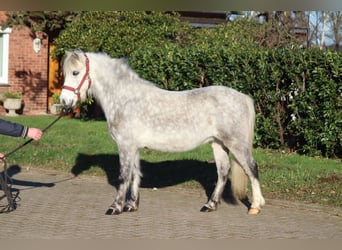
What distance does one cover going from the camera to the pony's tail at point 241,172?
8.55 meters

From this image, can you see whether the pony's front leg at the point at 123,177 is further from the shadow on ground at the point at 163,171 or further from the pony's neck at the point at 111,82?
the shadow on ground at the point at 163,171

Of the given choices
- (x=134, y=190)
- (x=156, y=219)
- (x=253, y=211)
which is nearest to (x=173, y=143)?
(x=134, y=190)

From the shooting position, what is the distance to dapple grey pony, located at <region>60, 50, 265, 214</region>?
27.5ft

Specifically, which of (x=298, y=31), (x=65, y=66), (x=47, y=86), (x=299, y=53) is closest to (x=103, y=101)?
(x=65, y=66)

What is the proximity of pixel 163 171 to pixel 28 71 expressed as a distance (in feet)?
43.1

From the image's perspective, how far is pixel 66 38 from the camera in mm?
19281

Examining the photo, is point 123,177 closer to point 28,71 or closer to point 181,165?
Result: point 181,165

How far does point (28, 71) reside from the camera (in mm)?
23359

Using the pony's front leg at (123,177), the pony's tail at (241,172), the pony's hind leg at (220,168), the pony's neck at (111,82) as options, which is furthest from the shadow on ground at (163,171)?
the pony's neck at (111,82)

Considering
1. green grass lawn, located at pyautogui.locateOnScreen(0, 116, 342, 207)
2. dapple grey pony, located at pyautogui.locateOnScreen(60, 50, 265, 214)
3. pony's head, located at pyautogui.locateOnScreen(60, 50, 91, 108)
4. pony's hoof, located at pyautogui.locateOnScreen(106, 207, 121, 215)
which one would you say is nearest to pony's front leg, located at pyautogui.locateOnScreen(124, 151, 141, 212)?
dapple grey pony, located at pyautogui.locateOnScreen(60, 50, 265, 214)

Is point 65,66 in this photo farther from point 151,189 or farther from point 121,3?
point 151,189

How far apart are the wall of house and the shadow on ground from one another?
418 inches

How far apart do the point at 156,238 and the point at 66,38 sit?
527 inches

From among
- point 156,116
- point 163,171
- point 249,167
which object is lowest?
point 163,171
